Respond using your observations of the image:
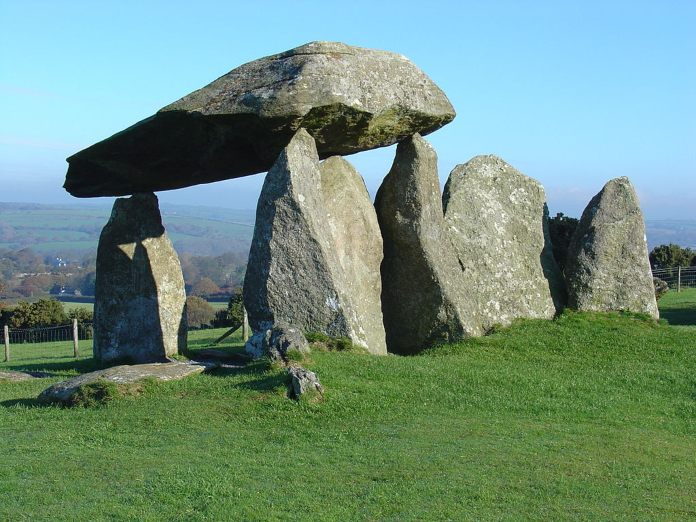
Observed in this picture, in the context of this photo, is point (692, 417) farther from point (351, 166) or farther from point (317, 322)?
point (351, 166)

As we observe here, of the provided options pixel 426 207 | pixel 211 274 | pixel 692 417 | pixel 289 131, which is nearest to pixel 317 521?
pixel 692 417

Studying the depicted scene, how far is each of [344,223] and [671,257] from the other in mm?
31028

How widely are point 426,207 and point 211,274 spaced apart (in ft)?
440

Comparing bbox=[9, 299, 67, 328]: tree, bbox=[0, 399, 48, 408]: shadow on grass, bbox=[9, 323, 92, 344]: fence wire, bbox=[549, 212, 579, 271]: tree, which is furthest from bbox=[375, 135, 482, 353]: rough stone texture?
bbox=[9, 299, 67, 328]: tree

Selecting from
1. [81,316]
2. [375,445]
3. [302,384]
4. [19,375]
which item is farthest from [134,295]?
[81,316]

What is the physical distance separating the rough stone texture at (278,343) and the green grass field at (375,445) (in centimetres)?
52

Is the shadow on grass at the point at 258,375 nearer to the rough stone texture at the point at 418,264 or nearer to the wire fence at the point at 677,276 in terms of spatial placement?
the rough stone texture at the point at 418,264

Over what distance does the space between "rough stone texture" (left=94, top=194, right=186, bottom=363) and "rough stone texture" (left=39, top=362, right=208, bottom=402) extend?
6028mm

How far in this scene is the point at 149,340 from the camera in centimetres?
2502

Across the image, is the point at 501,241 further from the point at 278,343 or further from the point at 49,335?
the point at 49,335

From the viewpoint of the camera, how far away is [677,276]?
4806cm

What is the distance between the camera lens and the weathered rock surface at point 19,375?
21000mm

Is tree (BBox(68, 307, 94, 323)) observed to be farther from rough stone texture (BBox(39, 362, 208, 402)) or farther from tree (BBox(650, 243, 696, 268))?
rough stone texture (BBox(39, 362, 208, 402))

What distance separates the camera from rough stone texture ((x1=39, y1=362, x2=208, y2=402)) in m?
17.5
